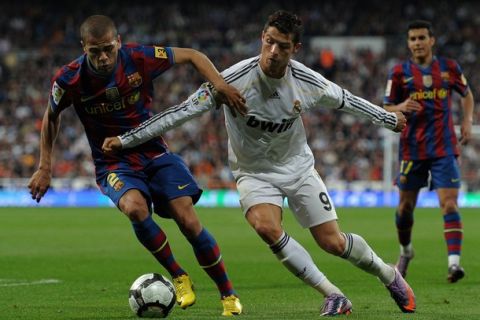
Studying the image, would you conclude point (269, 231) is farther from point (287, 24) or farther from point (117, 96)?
point (117, 96)

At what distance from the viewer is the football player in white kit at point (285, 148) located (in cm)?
705

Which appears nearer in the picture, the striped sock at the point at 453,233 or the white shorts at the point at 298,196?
the white shorts at the point at 298,196

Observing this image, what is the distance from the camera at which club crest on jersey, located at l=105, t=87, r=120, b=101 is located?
25.0ft

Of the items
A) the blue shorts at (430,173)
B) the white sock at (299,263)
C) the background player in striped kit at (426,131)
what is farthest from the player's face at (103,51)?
the blue shorts at (430,173)

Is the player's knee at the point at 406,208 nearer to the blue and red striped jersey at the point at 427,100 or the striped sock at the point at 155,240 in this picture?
the blue and red striped jersey at the point at 427,100

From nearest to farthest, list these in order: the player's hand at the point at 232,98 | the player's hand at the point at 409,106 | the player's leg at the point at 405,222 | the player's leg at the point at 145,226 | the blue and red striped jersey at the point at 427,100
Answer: the player's hand at the point at 232,98 < the player's leg at the point at 145,226 < the player's hand at the point at 409,106 < the blue and red striped jersey at the point at 427,100 < the player's leg at the point at 405,222

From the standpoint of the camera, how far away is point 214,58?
35.8 metres

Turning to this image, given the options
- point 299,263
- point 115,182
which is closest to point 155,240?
point 115,182

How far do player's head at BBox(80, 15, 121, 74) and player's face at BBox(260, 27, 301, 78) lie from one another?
1.11m

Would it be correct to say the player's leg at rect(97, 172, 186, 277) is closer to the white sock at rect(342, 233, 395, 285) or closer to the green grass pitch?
the green grass pitch

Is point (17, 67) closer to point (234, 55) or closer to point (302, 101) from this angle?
point (234, 55)

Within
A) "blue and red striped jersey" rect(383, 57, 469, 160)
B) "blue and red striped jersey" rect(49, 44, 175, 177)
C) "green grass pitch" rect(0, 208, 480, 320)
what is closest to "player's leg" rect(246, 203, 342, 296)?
"green grass pitch" rect(0, 208, 480, 320)

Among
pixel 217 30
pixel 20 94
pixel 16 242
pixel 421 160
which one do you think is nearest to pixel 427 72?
pixel 421 160

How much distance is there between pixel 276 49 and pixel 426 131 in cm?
407
